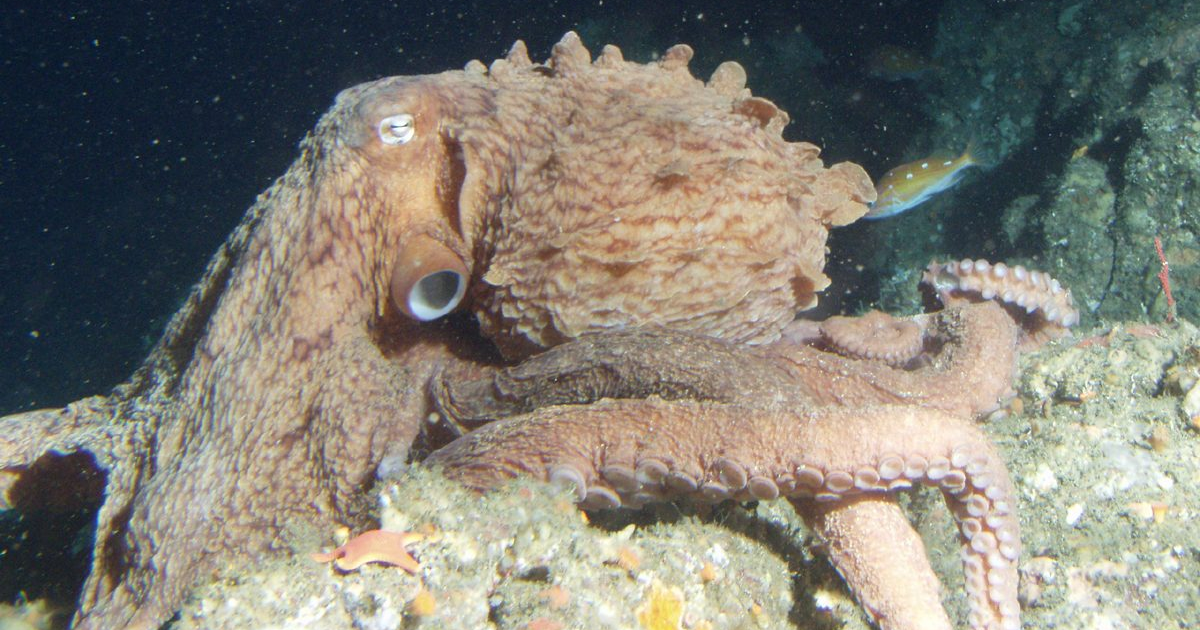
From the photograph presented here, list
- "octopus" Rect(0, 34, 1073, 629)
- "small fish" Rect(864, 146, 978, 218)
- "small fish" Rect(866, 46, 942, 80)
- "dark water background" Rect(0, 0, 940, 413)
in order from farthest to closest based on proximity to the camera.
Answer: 1. "dark water background" Rect(0, 0, 940, 413)
2. "small fish" Rect(866, 46, 942, 80)
3. "small fish" Rect(864, 146, 978, 218)
4. "octopus" Rect(0, 34, 1073, 629)

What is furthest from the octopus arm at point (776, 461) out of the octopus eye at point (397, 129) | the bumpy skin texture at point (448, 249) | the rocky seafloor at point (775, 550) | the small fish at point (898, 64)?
the small fish at point (898, 64)

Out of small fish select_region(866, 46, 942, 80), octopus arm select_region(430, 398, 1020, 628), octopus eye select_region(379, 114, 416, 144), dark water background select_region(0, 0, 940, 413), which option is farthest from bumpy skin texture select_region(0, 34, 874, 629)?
dark water background select_region(0, 0, 940, 413)

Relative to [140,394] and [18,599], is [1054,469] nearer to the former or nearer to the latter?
[140,394]

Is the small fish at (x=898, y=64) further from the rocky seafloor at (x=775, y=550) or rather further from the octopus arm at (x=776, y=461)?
the octopus arm at (x=776, y=461)

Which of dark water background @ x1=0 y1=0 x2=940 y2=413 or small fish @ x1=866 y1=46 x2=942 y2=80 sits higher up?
dark water background @ x1=0 y1=0 x2=940 y2=413

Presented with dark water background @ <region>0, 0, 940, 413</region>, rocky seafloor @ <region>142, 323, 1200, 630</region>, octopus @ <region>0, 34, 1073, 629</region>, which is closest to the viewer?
rocky seafloor @ <region>142, 323, 1200, 630</region>

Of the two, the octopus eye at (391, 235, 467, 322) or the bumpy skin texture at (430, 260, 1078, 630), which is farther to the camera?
the octopus eye at (391, 235, 467, 322)

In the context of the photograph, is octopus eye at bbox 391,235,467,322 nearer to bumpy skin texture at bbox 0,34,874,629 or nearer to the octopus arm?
bumpy skin texture at bbox 0,34,874,629

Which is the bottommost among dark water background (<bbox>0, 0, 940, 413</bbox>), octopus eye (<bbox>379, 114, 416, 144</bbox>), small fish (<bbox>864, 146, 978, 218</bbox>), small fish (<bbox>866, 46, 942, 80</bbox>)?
small fish (<bbox>864, 146, 978, 218</bbox>)
